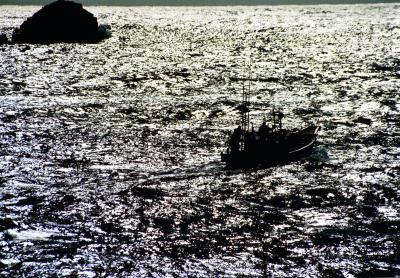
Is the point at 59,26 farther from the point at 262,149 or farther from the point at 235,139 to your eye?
the point at 262,149

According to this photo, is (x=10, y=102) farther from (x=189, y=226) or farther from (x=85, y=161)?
(x=189, y=226)

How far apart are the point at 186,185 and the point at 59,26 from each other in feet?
276

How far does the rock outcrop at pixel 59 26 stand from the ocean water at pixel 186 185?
3761cm

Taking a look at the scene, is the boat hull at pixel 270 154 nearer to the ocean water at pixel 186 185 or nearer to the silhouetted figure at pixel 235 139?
the silhouetted figure at pixel 235 139

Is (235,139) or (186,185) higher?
(235,139)

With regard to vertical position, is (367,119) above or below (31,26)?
below

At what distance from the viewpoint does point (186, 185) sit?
26.1 m

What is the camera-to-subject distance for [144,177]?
27234 mm

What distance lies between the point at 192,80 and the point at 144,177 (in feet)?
124

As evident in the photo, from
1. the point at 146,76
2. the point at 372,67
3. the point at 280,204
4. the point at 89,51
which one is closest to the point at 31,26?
the point at 89,51

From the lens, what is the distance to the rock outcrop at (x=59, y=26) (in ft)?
305

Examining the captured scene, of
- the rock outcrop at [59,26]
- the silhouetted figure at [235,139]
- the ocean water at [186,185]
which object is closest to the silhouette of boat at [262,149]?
the silhouetted figure at [235,139]

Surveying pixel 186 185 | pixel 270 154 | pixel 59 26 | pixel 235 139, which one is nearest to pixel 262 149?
pixel 270 154

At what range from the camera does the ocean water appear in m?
18.5
